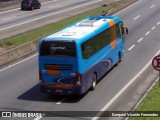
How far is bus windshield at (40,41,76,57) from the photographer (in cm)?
1802

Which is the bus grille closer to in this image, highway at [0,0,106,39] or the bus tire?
the bus tire

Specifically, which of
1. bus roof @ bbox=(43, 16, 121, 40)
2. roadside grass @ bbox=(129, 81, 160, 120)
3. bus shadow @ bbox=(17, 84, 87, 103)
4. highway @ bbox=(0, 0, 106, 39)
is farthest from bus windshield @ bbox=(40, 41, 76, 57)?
highway @ bbox=(0, 0, 106, 39)

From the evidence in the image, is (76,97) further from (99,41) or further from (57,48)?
(99,41)

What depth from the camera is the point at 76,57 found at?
58.8 feet

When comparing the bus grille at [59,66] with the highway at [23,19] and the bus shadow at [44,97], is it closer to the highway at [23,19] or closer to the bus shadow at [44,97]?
the bus shadow at [44,97]

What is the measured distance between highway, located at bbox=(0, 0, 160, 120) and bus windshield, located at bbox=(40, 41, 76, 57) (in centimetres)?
226

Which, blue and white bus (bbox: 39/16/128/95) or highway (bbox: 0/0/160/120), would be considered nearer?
highway (bbox: 0/0/160/120)

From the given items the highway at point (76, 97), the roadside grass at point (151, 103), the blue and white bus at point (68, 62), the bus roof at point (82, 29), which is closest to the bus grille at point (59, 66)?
the blue and white bus at point (68, 62)

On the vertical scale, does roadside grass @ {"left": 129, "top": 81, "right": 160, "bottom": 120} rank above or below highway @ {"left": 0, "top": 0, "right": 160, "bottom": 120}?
above

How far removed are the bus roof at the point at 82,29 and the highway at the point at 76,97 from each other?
291 centimetres

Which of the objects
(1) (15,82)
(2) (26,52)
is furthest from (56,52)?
(2) (26,52)

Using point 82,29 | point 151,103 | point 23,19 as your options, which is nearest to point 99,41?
point 82,29

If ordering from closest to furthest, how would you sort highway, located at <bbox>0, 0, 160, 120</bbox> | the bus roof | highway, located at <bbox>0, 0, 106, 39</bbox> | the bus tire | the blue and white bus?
highway, located at <bbox>0, 0, 160, 120</bbox>, the blue and white bus, the bus roof, the bus tire, highway, located at <bbox>0, 0, 106, 39</bbox>

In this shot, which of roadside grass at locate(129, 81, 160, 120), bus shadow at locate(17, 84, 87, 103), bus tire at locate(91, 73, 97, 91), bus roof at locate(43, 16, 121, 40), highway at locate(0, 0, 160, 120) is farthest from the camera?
bus tire at locate(91, 73, 97, 91)
